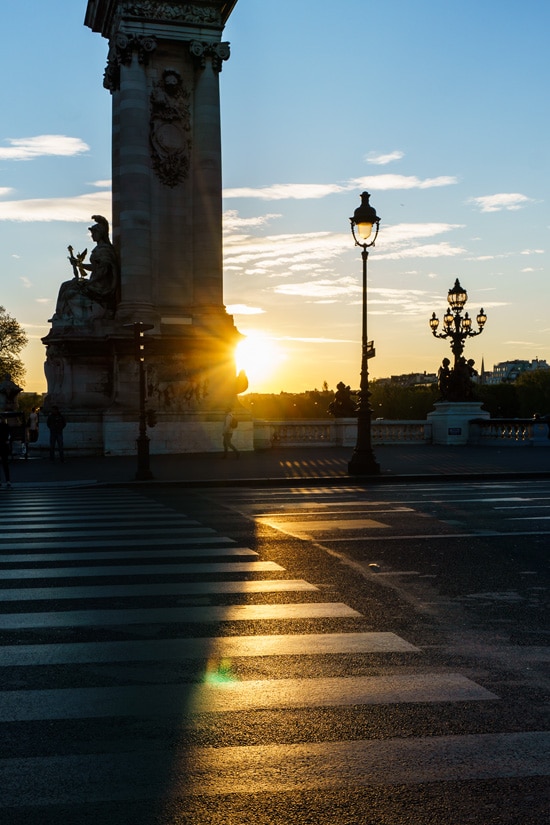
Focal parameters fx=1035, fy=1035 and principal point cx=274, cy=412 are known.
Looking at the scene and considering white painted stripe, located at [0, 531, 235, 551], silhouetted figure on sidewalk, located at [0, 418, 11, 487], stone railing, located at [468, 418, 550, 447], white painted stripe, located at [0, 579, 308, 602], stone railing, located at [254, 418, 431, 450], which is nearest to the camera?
white painted stripe, located at [0, 579, 308, 602]

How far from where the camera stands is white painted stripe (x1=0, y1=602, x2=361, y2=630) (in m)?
7.87

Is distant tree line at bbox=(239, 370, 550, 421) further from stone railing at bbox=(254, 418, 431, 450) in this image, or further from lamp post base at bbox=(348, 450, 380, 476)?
lamp post base at bbox=(348, 450, 380, 476)

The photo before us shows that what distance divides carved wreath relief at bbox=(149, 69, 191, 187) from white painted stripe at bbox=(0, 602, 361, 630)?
3109cm

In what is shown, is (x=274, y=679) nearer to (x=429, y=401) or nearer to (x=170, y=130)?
(x=170, y=130)

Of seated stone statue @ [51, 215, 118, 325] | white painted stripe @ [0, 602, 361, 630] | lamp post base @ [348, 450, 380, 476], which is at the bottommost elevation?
white painted stripe @ [0, 602, 361, 630]

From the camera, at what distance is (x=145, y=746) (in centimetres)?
502

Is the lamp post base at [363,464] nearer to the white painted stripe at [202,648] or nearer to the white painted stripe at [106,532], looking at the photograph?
the white painted stripe at [106,532]

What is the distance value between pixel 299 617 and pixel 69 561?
3663mm

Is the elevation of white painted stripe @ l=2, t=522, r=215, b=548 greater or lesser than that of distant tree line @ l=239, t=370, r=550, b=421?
lesser

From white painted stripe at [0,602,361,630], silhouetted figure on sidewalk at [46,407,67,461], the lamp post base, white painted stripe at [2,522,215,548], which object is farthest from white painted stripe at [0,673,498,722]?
silhouetted figure on sidewalk at [46,407,67,461]

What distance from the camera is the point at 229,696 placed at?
5.86 m

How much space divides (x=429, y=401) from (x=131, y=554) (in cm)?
13827

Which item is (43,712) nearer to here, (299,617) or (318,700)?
(318,700)

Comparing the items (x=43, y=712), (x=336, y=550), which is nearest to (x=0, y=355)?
(x=336, y=550)
